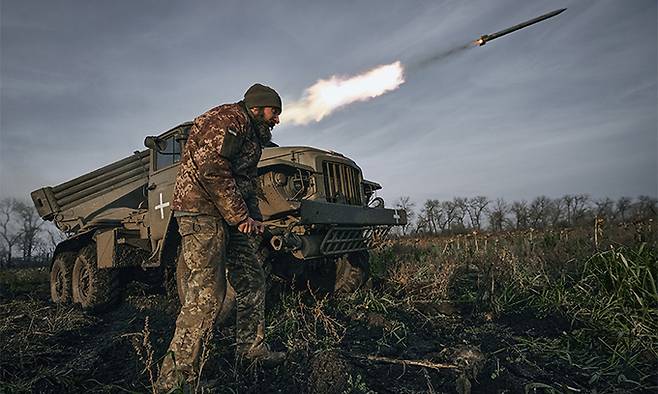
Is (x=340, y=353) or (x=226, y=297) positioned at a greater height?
(x=226, y=297)

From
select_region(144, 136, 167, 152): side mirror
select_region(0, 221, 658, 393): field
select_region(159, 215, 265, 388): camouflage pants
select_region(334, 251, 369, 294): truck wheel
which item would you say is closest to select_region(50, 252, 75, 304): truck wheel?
select_region(0, 221, 658, 393): field

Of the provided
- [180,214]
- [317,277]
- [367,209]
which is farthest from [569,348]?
[317,277]

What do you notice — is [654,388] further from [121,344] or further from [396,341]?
[121,344]

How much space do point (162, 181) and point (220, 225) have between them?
3.83 meters

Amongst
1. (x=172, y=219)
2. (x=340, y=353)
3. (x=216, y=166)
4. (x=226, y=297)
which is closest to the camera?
(x=216, y=166)

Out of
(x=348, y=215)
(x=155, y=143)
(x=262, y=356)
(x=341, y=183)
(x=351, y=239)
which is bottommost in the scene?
(x=262, y=356)

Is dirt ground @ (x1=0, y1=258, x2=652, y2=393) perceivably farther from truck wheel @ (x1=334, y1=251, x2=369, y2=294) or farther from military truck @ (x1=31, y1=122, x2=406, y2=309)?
military truck @ (x1=31, y1=122, x2=406, y2=309)

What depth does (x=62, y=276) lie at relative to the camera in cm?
798

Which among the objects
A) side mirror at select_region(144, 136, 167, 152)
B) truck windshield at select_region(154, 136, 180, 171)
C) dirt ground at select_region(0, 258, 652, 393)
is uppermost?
side mirror at select_region(144, 136, 167, 152)

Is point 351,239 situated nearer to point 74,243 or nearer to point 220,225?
point 220,225

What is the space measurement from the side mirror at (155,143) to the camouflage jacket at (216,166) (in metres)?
3.76

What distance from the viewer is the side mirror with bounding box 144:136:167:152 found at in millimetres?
6883

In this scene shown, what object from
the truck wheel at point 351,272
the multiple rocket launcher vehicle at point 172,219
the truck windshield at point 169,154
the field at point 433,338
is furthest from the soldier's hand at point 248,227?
the truck windshield at point 169,154

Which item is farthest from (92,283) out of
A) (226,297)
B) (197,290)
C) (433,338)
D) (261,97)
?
(433,338)
